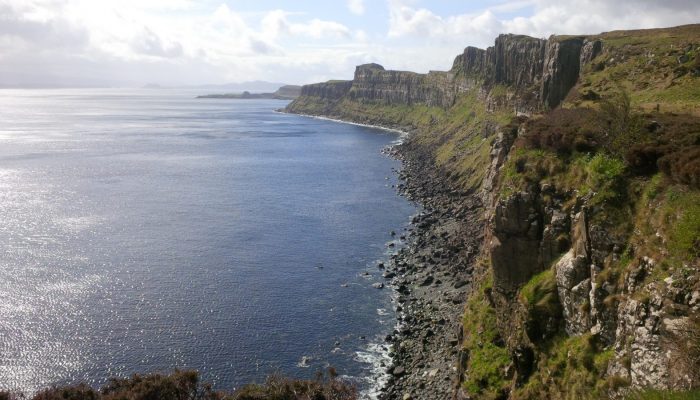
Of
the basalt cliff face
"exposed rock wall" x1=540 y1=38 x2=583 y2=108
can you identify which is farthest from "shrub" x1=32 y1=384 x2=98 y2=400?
"exposed rock wall" x1=540 y1=38 x2=583 y2=108

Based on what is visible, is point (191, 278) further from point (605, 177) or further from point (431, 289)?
point (605, 177)

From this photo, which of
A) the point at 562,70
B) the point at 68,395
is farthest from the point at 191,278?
the point at 562,70

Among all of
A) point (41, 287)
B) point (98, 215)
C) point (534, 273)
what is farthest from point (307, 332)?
point (98, 215)

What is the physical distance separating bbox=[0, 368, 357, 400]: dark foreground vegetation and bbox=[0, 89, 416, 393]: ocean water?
865cm

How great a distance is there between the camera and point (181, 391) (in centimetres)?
4562

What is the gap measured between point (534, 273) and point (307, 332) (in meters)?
31.0

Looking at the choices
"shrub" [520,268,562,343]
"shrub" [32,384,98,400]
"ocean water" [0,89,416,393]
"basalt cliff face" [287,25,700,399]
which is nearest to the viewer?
"basalt cliff face" [287,25,700,399]

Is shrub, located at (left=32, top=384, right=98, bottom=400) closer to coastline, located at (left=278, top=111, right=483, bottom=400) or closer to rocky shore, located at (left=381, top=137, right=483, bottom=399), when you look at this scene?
coastline, located at (left=278, top=111, right=483, bottom=400)

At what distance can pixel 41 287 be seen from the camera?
76875 millimetres

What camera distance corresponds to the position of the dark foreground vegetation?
146 ft

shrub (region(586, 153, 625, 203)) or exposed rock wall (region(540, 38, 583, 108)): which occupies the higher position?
exposed rock wall (region(540, 38, 583, 108))

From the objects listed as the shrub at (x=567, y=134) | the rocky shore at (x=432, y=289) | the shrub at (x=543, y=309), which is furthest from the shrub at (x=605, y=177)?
the rocky shore at (x=432, y=289)

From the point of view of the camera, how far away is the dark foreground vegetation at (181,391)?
44.4 m

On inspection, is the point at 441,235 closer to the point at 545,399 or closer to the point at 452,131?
the point at 545,399
